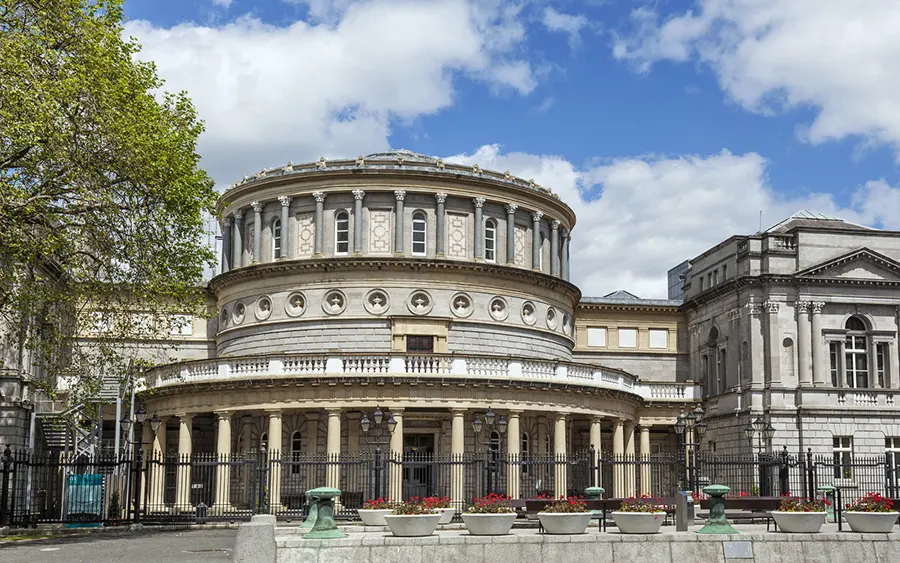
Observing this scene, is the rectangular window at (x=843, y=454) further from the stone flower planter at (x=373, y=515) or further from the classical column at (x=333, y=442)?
the stone flower planter at (x=373, y=515)

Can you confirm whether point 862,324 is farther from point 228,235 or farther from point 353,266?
point 228,235

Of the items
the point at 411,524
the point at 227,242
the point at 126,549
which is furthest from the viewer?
the point at 227,242

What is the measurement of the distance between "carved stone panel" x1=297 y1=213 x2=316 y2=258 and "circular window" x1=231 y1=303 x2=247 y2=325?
3830mm

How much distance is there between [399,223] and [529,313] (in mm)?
7790

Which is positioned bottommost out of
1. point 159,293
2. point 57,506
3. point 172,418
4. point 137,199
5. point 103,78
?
point 57,506

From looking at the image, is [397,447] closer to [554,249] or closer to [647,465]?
[647,465]

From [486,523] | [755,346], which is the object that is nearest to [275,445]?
[486,523]

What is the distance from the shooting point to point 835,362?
5197cm

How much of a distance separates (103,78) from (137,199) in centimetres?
351

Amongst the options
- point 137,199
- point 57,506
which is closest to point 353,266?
point 57,506

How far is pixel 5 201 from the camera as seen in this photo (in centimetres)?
2662

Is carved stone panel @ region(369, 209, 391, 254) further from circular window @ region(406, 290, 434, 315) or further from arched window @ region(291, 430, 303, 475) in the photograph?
arched window @ region(291, 430, 303, 475)

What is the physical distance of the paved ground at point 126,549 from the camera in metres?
23.2

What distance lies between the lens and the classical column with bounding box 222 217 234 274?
54.5 m
